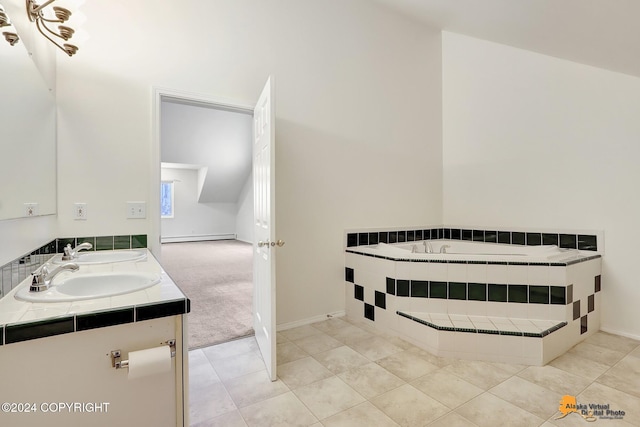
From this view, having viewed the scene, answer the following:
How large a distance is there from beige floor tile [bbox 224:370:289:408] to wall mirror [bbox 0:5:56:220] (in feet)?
4.33

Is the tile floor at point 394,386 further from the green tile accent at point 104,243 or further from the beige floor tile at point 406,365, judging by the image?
the green tile accent at point 104,243

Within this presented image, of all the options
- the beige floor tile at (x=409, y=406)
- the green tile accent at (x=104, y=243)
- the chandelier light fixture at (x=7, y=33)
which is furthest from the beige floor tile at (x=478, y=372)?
the chandelier light fixture at (x=7, y=33)

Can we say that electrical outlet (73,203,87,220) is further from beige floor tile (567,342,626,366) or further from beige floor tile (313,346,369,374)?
beige floor tile (567,342,626,366)

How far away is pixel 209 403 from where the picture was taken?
→ 1.72m

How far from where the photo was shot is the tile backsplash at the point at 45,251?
116 cm

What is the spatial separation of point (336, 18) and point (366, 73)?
1.82 ft

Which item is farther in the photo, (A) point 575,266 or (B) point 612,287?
(B) point 612,287

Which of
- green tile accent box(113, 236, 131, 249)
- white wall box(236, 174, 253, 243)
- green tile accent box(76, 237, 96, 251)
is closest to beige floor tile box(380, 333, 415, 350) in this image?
green tile accent box(113, 236, 131, 249)

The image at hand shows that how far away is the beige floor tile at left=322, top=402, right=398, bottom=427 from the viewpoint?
5.07ft

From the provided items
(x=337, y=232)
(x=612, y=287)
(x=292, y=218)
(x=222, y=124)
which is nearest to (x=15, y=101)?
(x=292, y=218)

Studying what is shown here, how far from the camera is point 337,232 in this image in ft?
10.0

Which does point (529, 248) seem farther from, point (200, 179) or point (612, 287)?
point (200, 179)

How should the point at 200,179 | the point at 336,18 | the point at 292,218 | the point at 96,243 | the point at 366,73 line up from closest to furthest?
the point at 96,243 < the point at 292,218 < the point at 336,18 < the point at 366,73 < the point at 200,179

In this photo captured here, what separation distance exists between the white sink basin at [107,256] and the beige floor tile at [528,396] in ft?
6.99
